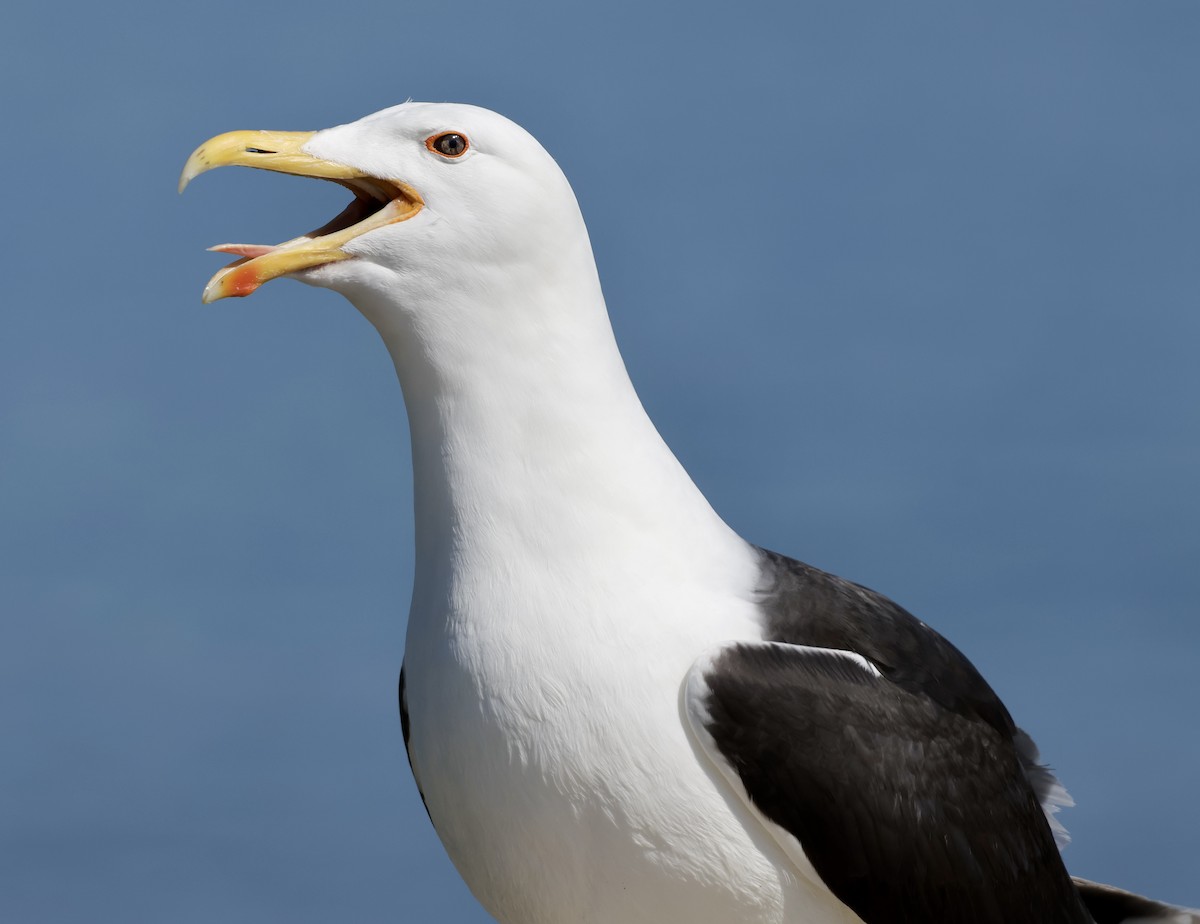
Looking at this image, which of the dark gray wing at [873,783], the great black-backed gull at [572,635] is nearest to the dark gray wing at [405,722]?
the great black-backed gull at [572,635]

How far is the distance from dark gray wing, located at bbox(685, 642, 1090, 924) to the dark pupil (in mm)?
1412

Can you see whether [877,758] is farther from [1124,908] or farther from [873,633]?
[1124,908]

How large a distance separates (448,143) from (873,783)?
1.95m

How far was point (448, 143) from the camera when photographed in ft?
14.7

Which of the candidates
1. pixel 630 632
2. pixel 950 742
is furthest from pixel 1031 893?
pixel 630 632

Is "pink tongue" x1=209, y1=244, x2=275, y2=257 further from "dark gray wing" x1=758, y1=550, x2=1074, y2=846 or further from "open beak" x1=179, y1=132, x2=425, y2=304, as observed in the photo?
"dark gray wing" x1=758, y1=550, x2=1074, y2=846

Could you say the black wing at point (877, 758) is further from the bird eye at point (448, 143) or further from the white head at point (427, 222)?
the bird eye at point (448, 143)

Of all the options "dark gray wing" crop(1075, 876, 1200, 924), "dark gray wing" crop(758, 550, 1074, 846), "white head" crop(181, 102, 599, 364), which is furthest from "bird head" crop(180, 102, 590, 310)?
"dark gray wing" crop(1075, 876, 1200, 924)

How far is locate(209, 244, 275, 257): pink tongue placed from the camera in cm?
443

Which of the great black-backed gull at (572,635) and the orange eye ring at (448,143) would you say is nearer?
the great black-backed gull at (572,635)

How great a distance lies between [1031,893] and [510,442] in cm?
189

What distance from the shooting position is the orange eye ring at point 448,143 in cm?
446

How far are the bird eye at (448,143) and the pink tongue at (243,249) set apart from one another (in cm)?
48

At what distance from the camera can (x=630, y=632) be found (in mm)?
4375
